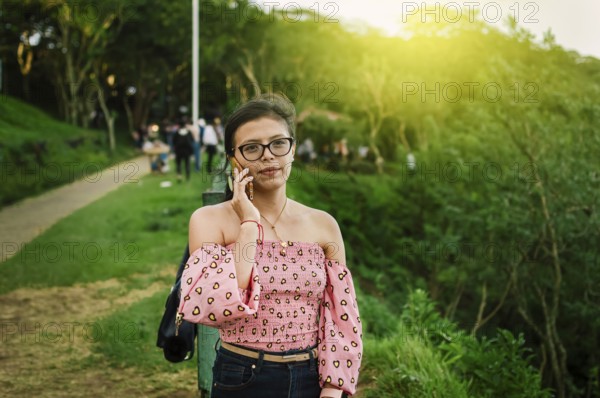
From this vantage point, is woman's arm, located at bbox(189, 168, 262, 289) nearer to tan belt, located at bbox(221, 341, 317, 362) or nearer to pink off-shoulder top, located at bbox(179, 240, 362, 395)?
pink off-shoulder top, located at bbox(179, 240, 362, 395)

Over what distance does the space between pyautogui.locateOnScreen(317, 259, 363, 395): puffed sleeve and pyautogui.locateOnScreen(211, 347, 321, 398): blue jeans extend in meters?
0.10

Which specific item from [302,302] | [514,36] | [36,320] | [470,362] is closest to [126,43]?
[514,36]

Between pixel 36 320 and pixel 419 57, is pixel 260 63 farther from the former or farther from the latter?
pixel 36 320

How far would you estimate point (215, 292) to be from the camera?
6.84 feet

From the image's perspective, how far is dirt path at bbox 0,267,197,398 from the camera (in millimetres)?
5137

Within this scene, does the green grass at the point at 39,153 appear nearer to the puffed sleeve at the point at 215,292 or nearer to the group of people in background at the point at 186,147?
the group of people in background at the point at 186,147

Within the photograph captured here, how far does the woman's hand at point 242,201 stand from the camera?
2244 mm

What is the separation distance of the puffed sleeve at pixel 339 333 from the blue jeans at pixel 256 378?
0.10 m

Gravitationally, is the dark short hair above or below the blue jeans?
above

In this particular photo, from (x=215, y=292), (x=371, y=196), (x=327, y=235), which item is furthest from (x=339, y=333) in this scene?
(x=371, y=196)

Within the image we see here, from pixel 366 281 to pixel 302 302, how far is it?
1593cm

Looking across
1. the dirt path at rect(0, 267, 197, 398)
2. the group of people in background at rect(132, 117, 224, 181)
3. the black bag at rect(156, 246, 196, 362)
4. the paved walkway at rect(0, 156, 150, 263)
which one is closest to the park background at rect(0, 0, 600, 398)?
the dirt path at rect(0, 267, 197, 398)

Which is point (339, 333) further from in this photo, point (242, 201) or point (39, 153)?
point (39, 153)

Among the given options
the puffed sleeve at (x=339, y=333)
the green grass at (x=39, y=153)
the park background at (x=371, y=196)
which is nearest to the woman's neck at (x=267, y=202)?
the puffed sleeve at (x=339, y=333)
